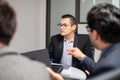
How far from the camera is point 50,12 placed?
16.9ft

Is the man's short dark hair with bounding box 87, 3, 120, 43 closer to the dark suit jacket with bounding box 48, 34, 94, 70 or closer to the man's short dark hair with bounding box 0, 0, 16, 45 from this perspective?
the man's short dark hair with bounding box 0, 0, 16, 45

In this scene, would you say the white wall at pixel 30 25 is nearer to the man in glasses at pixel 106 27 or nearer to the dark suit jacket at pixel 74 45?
the dark suit jacket at pixel 74 45

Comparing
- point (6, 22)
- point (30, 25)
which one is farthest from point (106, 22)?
point (30, 25)

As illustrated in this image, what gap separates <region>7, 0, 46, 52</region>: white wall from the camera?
15.4ft

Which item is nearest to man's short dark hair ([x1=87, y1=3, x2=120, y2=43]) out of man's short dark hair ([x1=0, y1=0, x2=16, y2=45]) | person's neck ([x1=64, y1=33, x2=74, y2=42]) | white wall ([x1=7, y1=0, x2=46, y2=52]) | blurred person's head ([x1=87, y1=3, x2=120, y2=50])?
blurred person's head ([x1=87, y1=3, x2=120, y2=50])

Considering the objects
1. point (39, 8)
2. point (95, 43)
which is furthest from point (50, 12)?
point (95, 43)

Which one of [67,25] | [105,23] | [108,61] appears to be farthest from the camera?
[67,25]

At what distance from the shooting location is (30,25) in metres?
5.02

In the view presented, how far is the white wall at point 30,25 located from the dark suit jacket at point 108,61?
3.45 metres

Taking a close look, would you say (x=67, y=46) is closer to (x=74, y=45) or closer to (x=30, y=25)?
(x=74, y=45)

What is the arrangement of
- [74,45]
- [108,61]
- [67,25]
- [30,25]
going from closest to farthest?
1. [108,61]
2. [74,45]
3. [67,25]
4. [30,25]

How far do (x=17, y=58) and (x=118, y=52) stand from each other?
0.59 metres

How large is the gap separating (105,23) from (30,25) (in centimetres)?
386

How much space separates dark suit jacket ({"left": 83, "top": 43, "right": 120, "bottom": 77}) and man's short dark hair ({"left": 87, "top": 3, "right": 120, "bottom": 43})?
0.06m
